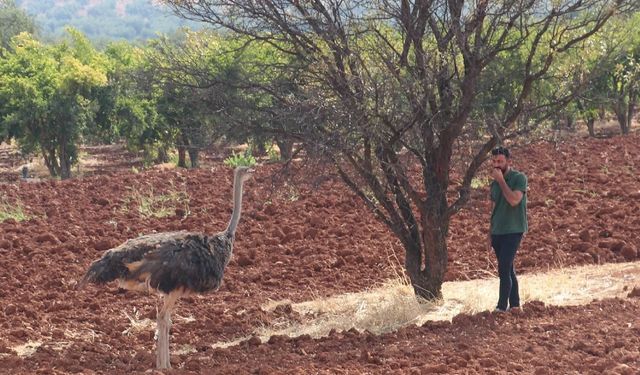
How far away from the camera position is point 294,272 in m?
12.3

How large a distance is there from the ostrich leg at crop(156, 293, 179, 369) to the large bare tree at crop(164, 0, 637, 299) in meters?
1.84

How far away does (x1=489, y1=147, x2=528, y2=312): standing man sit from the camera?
29.3 feet

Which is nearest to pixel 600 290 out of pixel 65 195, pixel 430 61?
pixel 430 61

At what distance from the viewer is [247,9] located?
31.1ft

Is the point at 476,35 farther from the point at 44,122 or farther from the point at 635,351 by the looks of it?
the point at 44,122

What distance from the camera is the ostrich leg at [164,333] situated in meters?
7.85

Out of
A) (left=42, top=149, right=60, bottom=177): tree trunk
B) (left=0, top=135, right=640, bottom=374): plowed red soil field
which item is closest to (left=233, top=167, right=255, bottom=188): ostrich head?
(left=0, top=135, right=640, bottom=374): plowed red soil field

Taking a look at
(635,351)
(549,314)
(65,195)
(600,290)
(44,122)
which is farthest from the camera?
(44,122)

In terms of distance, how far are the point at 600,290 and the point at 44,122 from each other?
2206cm

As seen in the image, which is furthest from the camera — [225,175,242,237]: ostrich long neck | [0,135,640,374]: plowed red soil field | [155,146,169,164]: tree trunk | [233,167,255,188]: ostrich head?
[155,146,169,164]: tree trunk

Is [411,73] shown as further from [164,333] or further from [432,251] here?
[164,333]

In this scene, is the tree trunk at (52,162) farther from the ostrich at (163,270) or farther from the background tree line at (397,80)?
the ostrich at (163,270)

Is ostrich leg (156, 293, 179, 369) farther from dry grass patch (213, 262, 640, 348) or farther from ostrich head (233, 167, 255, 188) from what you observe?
ostrich head (233, 167, 255, 188)

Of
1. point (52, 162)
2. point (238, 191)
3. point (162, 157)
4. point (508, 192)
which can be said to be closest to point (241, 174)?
point (238, 191)
